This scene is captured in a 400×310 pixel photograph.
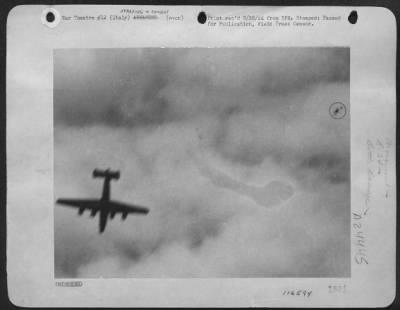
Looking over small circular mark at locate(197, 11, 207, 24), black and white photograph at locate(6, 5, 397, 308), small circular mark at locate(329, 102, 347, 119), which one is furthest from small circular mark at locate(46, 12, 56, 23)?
small circular mark at locate(329, 102, 347, 119)

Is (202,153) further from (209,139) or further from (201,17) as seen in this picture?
(201,17)

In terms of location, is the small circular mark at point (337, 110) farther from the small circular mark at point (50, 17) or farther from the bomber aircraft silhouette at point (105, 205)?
the small circular mark at point (50, 17)

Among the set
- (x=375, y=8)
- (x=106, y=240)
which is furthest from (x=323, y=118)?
(x=106, y=240)

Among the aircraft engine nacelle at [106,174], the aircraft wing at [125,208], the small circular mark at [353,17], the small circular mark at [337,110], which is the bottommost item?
the aircraft wing at [125,208]

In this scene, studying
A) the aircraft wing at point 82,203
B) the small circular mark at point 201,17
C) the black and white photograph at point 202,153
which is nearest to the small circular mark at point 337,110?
the black and white photograph at point 202,153

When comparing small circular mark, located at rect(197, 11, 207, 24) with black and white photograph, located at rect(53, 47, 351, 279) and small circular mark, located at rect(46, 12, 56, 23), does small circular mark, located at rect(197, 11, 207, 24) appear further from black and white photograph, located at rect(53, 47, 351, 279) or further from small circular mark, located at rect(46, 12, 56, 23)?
small circular mark, located at rect(46, 12, 56, 23)

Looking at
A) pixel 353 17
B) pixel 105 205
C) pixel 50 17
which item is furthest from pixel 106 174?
pixel 353 17

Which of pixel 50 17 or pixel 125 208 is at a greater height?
pixel 50 17
